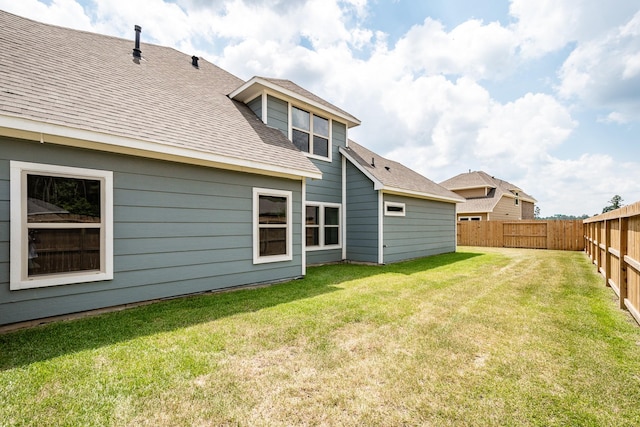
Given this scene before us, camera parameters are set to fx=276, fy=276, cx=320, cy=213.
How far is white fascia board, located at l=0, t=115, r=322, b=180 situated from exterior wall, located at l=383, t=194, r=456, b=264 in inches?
203

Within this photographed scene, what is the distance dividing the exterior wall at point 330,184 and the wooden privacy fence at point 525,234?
1179 cm

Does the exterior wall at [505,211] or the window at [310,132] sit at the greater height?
the window at [310,132]

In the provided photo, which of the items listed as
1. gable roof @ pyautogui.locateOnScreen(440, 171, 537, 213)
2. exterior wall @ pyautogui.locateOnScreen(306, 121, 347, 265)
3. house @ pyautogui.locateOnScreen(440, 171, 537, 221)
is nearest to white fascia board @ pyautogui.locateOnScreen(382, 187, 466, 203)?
exterior wall @ pyautogui.locateOnScreen(306, 121, 347, 265)

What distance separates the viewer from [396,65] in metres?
11.0

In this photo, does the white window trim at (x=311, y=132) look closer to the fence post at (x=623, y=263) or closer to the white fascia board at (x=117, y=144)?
the white fascia board at (x=117, y=144)

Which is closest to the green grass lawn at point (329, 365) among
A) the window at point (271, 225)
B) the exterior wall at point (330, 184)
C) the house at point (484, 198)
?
the window at point (271, 225)

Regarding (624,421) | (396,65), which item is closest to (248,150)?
(624,421)

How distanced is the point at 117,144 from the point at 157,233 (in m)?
1.48

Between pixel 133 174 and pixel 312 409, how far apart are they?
4.28 meters

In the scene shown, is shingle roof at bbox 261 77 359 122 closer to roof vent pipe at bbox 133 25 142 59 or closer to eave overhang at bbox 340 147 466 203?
eave overhang at bbox 340 147 466 203

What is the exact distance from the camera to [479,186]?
2425 cm

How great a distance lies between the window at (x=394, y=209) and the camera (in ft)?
30.5

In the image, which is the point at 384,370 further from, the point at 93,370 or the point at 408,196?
the point at 408,196

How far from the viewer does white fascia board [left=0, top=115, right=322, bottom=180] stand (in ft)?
11.2
